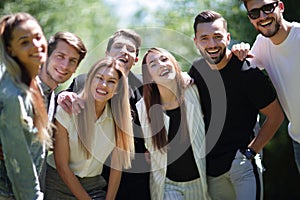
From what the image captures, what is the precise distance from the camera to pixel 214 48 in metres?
4.00

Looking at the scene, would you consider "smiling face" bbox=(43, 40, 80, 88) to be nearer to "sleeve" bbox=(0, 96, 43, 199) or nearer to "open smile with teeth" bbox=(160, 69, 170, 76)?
"open smile with teeth" bbox=(160, 69, 170, 76)

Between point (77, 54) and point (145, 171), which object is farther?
point (145, 171)

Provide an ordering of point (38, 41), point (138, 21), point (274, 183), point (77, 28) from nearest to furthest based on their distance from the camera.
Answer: point (38, 41) → point (274, 183) → point (77, 28) → point (138, 21)

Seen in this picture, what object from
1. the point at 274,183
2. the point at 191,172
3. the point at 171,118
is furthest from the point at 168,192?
the point at 274,183

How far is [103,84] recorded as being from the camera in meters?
3.86

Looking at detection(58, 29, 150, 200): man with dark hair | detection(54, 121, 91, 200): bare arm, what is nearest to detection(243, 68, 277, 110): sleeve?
detection(58, 29, 150, 200): man with dark hair

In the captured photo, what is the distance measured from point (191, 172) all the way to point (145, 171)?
0.31 m

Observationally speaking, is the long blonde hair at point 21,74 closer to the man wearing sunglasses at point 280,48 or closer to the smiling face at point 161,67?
the smiling face at point 161,67

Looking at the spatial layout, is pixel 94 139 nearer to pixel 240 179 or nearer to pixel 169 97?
pixel 169 97

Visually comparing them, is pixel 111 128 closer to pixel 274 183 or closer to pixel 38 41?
pixel 38 41

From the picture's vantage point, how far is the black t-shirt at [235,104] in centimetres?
402

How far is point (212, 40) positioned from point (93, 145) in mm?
1023

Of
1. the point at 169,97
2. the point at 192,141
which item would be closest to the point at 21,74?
the point at 169,97

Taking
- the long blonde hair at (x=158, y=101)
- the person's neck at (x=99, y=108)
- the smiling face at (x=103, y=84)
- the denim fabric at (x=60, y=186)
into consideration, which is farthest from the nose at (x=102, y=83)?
the denim fabric at (x=60, y=186)
